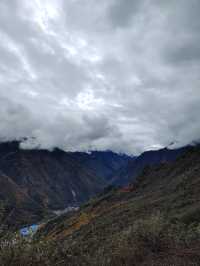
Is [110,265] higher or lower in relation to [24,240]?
lower

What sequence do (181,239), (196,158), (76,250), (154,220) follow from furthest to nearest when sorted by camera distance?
(196,158) < (154,220) < (181,239) < (76,250)

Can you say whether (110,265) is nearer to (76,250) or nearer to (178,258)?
(76,250)

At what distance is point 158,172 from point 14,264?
129130 mm

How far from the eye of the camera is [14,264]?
7.68 metres

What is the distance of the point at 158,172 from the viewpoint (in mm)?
132500

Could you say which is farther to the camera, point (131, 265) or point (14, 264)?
point (131, 265)

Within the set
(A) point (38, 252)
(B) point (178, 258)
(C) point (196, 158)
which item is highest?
(C) point (196, 158)

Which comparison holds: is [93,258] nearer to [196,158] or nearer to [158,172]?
[196,158]

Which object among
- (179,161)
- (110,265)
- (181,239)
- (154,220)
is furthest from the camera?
(179,161)

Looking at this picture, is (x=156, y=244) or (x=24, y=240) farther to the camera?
(x=156, y=244)

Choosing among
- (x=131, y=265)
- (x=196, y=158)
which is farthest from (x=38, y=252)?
(x=196, y=158)

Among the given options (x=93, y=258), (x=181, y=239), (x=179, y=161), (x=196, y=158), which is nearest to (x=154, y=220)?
(x=181, y=239)

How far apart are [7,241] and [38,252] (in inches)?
36.9

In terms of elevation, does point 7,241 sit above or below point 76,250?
above
